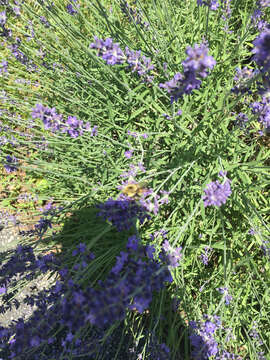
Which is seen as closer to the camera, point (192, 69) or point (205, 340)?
point (192, 69)

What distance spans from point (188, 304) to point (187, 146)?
1.40 meters

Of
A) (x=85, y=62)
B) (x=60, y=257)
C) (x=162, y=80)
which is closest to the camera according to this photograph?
(x=60, y=257)

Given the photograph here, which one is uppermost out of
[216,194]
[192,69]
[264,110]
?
[192,69]

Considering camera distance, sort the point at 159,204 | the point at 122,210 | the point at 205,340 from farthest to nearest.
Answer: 1. the point at 159,204
2. the point at 205,340
3. the point at 122,210

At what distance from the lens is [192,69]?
118 cm

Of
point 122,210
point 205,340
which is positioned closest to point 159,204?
point 122,210

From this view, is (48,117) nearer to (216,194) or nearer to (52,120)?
(52,120)

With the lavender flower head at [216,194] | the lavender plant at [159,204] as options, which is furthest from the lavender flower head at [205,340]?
the lavender flower head at [216,194]

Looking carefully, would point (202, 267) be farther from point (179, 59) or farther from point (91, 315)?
point (179, 59)

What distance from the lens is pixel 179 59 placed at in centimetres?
255

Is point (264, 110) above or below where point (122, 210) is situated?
above

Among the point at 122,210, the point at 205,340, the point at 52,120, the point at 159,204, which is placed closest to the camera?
the point at 122,210

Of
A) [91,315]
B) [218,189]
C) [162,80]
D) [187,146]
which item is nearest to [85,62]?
[162,80]

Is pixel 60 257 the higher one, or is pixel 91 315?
pixel 60 257
